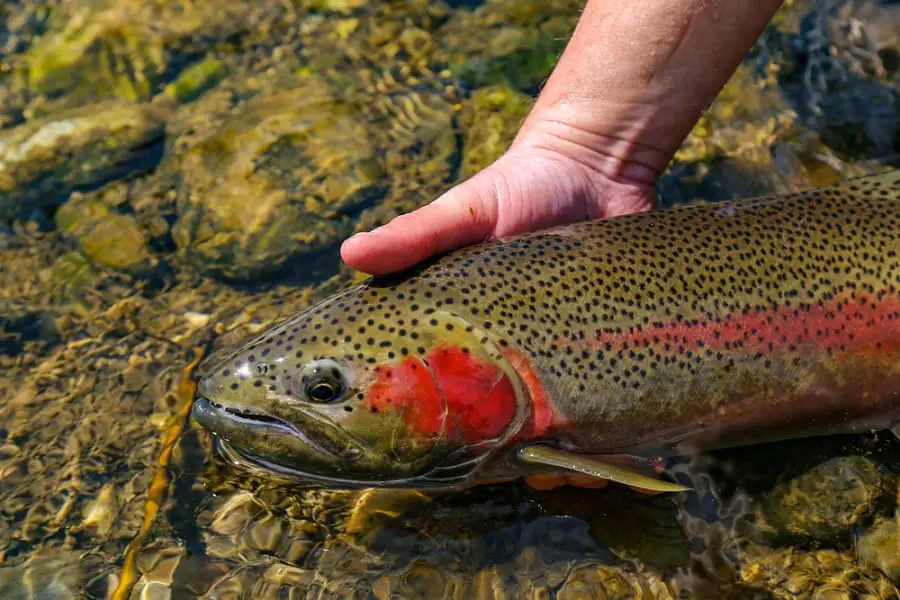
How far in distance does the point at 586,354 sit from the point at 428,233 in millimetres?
780

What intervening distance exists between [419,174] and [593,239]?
2020 millimetres

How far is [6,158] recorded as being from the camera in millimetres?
5227

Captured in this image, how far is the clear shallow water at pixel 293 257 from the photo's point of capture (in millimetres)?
3137

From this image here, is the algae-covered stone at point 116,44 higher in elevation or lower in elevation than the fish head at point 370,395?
higher

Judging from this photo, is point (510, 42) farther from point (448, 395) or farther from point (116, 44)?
point (448, 395)

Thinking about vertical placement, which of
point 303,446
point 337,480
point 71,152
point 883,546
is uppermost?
point 71,152

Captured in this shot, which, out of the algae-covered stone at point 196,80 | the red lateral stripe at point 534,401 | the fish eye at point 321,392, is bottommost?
the red lateral stripe at point 534,401

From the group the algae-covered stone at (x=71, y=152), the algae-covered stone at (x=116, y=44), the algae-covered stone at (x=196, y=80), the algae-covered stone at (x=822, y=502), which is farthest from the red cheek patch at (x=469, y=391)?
the algae-covered stone at (x=116, y=44)

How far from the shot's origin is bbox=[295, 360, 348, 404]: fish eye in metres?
2.79

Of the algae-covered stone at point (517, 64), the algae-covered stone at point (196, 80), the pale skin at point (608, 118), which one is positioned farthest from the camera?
the algae-covered stone at point (196, 80)

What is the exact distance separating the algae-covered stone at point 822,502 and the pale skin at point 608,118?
79 cm

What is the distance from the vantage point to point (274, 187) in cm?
483

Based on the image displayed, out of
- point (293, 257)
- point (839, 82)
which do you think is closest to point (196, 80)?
point (293, 257)

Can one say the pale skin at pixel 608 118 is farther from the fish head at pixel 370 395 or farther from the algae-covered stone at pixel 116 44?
the algae-covered stone at pixel 116 44
